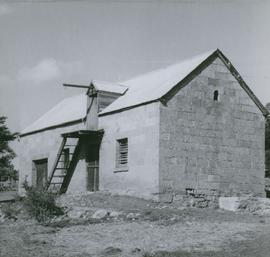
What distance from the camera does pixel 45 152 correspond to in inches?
1086

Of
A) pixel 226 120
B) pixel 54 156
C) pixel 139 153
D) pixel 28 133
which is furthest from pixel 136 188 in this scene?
pixel 28 133

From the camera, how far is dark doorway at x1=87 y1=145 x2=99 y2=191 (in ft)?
77.3

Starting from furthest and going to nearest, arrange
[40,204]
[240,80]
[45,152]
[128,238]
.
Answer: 1. [45,152]
2. [240,80]
3. [40,204]
4. [128,238]

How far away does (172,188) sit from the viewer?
19625mm

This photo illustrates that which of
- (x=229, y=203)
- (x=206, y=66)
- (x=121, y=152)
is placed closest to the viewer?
(x=229, y=203)

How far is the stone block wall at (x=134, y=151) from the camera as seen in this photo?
64.9 feet

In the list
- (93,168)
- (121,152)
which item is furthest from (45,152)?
(121,152)

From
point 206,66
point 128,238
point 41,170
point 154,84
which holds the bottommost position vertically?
point 128,238

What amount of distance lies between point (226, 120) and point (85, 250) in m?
11.7

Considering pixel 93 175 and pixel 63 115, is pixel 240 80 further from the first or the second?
pixel 63 115

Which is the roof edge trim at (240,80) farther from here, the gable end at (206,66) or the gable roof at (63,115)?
the gable roof at (63,115)

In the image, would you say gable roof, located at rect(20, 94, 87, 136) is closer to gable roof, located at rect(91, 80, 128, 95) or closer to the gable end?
gable roof, located at rect(91, 80, 128, 95)

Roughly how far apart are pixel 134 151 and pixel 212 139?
318cm

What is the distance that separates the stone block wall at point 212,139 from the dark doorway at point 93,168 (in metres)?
4.89
